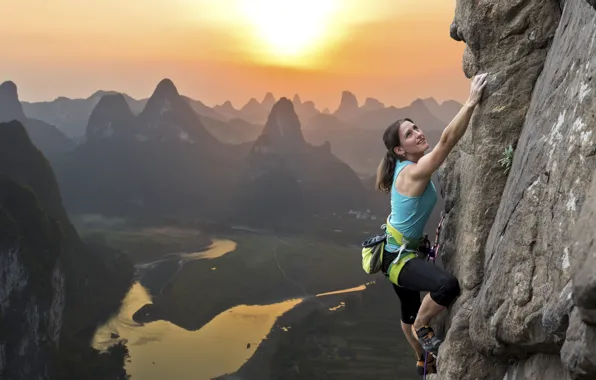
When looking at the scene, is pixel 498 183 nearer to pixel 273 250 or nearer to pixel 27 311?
pixel 27 311

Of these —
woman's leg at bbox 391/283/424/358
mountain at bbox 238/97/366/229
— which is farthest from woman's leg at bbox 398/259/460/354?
mountain at bbox 238/97/366/229

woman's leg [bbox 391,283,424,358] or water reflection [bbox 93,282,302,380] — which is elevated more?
woman's leg [bbox 391,283,424,358]

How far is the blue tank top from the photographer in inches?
183

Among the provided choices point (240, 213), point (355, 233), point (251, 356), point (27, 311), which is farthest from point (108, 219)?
point (251, 356)

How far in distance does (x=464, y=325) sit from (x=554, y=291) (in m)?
1.43

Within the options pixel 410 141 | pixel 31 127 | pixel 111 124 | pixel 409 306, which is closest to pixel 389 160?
pixel 410 141

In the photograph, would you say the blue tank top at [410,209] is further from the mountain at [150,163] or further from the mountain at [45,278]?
the mountain at [150,163]

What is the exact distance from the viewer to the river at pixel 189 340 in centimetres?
5344

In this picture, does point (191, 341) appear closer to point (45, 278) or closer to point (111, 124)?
point (45, 278)

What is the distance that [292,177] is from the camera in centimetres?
15062

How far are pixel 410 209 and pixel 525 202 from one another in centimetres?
111

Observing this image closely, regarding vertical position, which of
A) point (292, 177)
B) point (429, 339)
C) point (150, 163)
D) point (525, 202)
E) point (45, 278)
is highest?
point (150, 163)

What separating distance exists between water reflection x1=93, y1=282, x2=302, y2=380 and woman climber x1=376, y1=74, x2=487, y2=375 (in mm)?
50747

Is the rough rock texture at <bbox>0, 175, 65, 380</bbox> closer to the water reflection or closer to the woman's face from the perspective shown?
the water reflection
